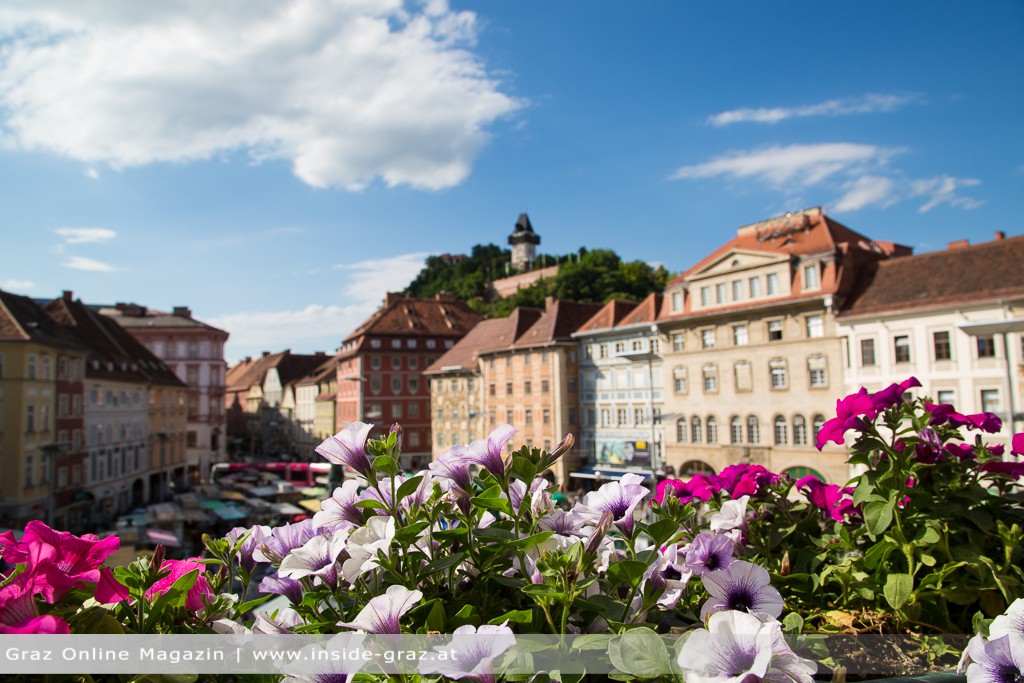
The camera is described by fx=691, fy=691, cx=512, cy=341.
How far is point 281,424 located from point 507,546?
9292cm

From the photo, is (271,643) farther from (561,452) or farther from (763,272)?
(763,272)

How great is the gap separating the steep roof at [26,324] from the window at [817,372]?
110 feet

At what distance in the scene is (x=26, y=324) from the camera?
98.1ft

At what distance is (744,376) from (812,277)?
5.56m

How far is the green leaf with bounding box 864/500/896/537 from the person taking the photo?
73.8 inches

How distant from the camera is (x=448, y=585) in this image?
1628mm

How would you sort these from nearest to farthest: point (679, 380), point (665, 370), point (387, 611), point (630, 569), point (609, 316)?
point (387, 611), point (630, 569), point (679, 380), point (665, 370), point (609, 316)

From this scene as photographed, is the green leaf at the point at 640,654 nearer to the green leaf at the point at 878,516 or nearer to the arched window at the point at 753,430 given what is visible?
the green leaf at the point at 878,516

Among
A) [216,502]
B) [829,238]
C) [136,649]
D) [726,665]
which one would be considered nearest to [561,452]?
[726,665]

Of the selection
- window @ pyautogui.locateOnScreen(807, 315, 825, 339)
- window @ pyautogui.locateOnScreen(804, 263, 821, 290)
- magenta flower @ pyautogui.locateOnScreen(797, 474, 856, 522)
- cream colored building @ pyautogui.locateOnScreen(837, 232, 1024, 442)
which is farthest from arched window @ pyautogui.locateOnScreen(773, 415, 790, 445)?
magenta flower @ pyautogui.locateOnScreen(797, 474, 856, 522)

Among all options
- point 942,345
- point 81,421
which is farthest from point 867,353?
Answer: point 81,421

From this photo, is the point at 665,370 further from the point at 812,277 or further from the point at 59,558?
the point at 59,558

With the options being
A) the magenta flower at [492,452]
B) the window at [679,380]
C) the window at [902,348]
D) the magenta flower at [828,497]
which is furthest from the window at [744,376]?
the magenta flower at [492,452]

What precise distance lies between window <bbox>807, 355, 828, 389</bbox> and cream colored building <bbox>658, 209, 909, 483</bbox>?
44 millimetres
